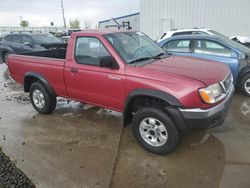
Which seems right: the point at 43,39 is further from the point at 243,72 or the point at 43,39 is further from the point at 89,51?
the point at 243,72

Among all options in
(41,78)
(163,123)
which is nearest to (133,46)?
(163,123)

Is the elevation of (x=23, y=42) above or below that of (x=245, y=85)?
above

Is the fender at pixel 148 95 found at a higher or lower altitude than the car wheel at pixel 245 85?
higher

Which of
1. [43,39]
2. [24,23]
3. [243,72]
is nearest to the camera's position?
[243,72]

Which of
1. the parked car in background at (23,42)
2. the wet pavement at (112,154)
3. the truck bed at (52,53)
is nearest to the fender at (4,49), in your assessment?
the parked car in background at (23,42)

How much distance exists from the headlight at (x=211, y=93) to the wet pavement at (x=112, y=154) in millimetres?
912

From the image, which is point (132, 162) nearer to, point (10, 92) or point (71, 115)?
point (71, 115)

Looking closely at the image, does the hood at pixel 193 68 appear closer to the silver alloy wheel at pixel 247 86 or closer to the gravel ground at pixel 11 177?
the gravel ground at pixel 11 177

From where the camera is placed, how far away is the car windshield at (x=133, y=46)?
14.2 feet

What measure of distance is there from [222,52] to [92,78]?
3980mm

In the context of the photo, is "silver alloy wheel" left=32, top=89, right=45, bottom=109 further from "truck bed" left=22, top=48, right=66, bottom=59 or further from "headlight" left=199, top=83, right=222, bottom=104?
"headlight" left=199, top=83, right=222, bottom=104

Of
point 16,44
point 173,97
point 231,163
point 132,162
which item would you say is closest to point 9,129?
point 132,162

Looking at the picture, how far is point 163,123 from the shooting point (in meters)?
3.80

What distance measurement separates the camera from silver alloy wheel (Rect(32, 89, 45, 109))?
5.75m
